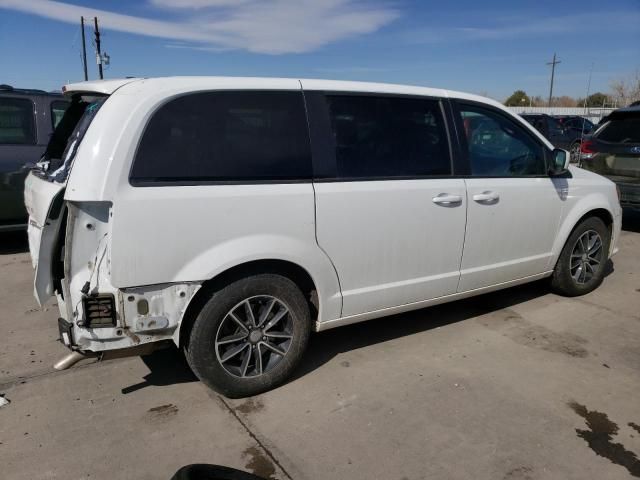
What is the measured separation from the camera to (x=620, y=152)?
7.55 m

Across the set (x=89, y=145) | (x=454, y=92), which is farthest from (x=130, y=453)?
(x=454, y=92)

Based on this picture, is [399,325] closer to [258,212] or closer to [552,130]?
[258,212]

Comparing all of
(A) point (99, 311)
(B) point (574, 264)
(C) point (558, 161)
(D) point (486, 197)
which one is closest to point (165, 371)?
(A) point (99, 311)

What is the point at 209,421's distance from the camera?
2.98 m

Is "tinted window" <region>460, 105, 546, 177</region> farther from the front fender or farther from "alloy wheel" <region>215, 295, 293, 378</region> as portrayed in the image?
"alloy wheel" <region>215, 295, 293, 378</region>

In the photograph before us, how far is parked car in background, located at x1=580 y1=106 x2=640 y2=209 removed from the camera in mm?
7375

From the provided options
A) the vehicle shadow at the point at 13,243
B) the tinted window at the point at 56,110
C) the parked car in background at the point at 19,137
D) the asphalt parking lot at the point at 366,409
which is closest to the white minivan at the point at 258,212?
the asphalt parking lot at the point at 366,409

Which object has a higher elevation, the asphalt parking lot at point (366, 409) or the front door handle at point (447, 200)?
the front door handle at point (447, 200)

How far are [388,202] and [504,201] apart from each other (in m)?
1.16

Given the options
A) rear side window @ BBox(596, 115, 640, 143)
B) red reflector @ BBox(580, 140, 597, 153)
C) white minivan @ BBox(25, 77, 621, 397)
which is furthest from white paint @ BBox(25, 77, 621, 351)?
red reflector @ BBox(580, 140, 597, 153)

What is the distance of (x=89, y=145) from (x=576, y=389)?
3263mm

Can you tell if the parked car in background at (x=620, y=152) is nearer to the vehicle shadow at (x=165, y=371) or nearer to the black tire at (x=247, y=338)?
the black tire at (x=247, y=338)

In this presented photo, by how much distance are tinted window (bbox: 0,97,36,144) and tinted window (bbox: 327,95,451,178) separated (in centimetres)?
454

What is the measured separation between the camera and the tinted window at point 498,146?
3986 mm
